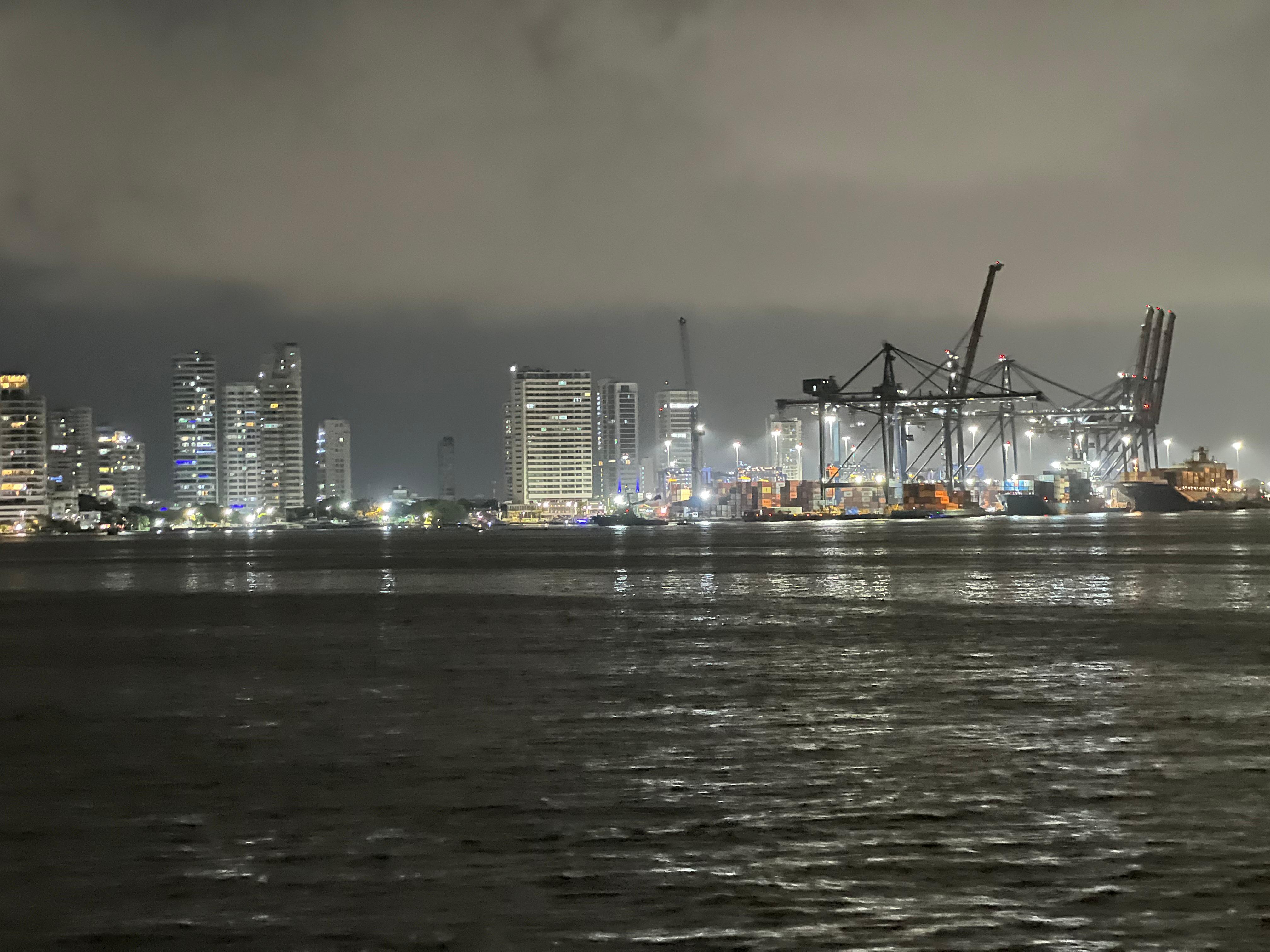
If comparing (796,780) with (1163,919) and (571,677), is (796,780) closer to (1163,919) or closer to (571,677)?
(1163,919)

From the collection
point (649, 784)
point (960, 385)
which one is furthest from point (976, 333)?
point (649, 784)

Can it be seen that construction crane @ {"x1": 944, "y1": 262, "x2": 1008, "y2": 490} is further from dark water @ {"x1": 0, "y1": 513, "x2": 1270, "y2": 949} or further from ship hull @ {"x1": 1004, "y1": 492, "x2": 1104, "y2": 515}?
dark water @ {"x1": 0, "y1": 513, "x2": 1270, "y2": 949}

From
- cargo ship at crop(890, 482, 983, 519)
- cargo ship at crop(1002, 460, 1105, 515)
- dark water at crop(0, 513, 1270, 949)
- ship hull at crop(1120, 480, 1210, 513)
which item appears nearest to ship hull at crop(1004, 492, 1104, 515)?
cargo ship at crop(1002, 460, 1105, 515)

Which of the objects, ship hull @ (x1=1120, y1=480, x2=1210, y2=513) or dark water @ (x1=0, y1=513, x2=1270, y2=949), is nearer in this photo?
dark water @ (x1=0, y1=513, x2=1270, y2=949)

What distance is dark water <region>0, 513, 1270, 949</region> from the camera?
24.8 feet

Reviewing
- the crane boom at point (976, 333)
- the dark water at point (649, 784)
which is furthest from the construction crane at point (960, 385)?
the dark water at point (649, 784)

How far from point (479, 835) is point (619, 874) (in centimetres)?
160

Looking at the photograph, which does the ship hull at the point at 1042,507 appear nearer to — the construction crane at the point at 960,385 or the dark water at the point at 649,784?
the construction crane at the point at 960,385

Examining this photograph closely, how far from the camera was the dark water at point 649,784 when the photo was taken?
757cm

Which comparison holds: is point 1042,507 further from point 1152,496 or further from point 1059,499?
point 1152,496

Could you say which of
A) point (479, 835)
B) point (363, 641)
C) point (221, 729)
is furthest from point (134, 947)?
point (363, 641)

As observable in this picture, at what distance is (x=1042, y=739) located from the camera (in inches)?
536

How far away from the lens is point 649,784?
11.7 m

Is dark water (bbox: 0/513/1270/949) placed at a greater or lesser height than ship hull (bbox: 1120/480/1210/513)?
lesser
